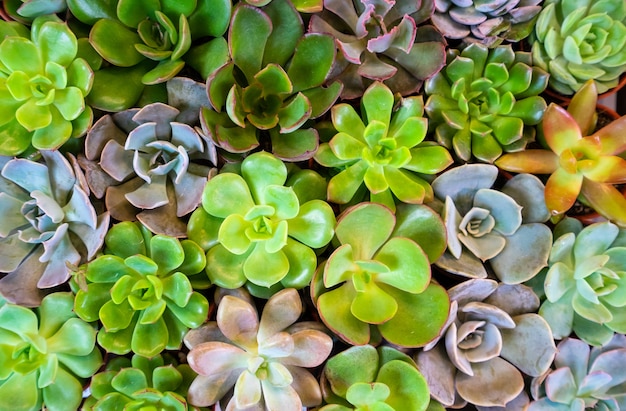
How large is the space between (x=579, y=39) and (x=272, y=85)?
574 millimetres

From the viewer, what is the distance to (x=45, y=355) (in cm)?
79

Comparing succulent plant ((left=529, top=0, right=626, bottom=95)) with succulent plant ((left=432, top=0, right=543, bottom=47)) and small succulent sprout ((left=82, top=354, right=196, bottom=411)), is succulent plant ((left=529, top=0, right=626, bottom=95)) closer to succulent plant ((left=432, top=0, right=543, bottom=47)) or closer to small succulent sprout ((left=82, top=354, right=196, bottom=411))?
succulent plant ((left=432, top=0, right=543, bottom=47))

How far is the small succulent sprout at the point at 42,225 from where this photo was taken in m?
0.77

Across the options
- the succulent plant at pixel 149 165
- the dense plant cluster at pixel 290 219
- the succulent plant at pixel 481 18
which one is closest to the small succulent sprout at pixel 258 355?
the dense plant cluster at pixel 290 219

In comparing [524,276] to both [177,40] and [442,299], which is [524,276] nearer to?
[442,299]

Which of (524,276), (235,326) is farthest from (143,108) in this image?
(524,276)

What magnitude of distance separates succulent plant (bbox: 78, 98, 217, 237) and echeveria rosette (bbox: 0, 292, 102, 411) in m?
0.18

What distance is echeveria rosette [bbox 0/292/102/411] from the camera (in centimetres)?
77

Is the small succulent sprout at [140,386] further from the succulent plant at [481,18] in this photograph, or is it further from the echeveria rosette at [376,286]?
the succulent plant at [481,18]

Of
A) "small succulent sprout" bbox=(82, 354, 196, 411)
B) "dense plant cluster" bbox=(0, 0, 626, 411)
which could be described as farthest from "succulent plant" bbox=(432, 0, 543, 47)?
"small succulent sprout" bbox=(82, 354, 196, 411)

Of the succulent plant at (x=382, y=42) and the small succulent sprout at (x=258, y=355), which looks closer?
the small succulent sprout at (x=258, y=355)

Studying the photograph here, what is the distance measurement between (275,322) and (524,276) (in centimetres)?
42

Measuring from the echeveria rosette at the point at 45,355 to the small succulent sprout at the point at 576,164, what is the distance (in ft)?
2.48

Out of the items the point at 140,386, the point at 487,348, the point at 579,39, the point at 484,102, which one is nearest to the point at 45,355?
the point at 140,386
